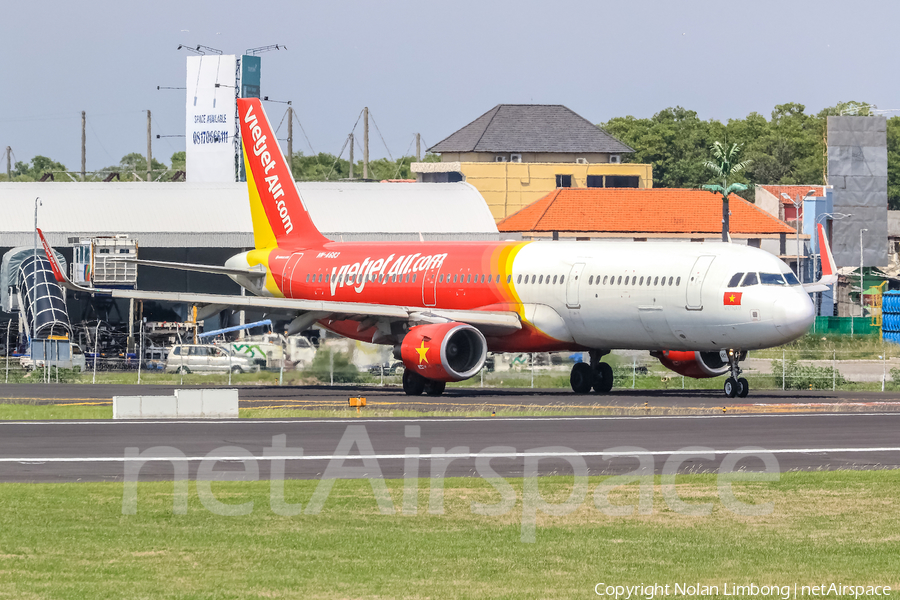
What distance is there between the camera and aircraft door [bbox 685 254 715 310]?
117ft

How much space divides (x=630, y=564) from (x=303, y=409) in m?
21.2

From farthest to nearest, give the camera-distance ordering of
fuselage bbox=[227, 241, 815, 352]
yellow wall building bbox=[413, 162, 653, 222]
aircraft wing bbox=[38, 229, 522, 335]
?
yellow wall building bbox=[413, 162, 653, 222] < aircraft wing bbox=[38, 229, 522, 335] < fuselage bbox=[227, 241, 815, 352]

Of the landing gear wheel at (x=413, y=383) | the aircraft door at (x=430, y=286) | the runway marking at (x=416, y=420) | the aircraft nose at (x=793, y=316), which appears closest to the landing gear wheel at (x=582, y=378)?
the landing gear wheel at (x=413, y=383)

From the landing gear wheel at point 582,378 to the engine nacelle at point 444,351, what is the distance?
4172mm

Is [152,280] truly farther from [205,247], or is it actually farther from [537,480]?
[537,480]

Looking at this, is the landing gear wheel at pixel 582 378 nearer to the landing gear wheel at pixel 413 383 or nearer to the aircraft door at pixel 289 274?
the landing gear wheel at pixel 413 383

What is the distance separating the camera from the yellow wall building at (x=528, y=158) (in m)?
130

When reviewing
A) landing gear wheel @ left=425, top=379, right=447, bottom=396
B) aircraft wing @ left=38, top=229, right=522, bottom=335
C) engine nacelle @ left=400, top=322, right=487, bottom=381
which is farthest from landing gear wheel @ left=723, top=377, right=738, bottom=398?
landing gear wheel @ left=425, top=379, right=447, bottom=396

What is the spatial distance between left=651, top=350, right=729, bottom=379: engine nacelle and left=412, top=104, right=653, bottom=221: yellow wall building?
8474 cm

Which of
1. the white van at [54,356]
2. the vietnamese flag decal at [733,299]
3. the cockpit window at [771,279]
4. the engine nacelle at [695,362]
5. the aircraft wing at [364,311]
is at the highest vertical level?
the cockpit window at [771,279]

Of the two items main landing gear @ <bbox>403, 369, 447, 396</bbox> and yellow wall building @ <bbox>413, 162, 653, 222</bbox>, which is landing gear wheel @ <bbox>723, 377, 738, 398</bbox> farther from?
yellow wall building @ <bbox>413, 162, 653, 222</bbox>

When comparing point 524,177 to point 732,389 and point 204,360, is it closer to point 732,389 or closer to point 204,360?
point 204,360

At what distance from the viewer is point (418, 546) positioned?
Result: 14.0 meters

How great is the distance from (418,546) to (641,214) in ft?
308
